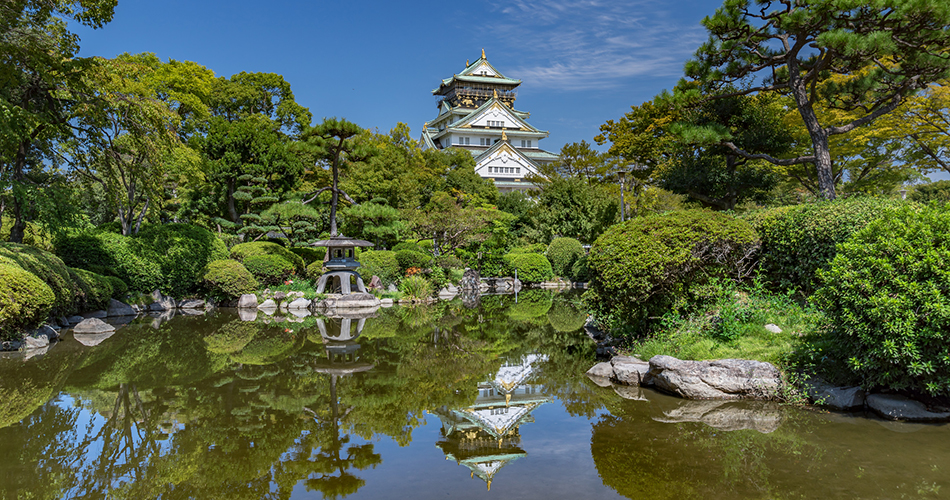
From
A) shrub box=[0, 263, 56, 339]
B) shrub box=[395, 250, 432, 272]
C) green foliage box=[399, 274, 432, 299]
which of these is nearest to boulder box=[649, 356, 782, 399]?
shrub box=[0, 263, 56, 339]

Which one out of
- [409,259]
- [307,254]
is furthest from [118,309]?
[409,259]

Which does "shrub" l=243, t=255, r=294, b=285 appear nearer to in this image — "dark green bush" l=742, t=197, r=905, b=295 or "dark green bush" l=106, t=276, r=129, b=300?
"dark green bush" l=106, t=276, r=129, b=300

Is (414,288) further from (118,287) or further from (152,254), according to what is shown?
(118,287)

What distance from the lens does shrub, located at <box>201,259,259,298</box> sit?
15.5 metres

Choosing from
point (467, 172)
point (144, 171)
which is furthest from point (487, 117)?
point (144, 171)

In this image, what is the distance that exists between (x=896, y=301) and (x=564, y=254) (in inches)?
741

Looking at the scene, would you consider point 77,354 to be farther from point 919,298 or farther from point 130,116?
point 919,298

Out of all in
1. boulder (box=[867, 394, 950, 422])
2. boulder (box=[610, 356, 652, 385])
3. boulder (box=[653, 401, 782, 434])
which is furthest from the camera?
boulder (box=[610, 356, 652, 385])

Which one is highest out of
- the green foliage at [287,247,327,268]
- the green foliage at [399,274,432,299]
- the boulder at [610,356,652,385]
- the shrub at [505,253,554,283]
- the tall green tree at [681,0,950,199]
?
the tall green tree at [681,0,950,199]

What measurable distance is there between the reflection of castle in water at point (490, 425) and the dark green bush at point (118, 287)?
37.1 ft

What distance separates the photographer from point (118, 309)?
13266mm

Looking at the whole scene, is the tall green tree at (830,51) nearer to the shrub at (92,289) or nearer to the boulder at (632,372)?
the boulder at (632,372)

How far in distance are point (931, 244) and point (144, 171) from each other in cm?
1502

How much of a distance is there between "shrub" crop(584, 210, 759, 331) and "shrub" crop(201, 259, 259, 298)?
11726 millimetres
